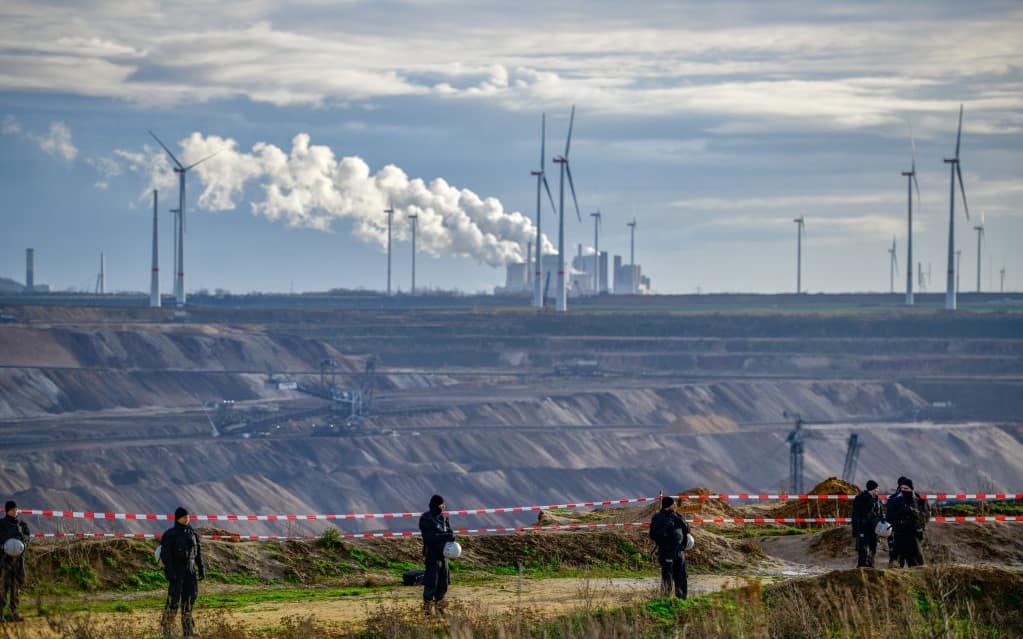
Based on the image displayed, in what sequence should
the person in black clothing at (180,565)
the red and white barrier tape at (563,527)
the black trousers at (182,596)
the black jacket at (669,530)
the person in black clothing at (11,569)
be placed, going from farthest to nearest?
the red and white barrier tape at (563,527) → the black jacket at (669,530) → the person in black clothing at (11,569) → the person in black clothing at (180,565) → the black trousers at (182,596)

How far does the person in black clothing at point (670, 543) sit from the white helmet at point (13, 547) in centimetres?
1044

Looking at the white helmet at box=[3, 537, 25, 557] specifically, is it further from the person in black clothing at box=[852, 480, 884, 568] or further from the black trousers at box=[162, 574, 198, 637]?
the person in black clothing at box=[852, 480, 884, 568]

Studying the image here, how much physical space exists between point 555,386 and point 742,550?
127951mm

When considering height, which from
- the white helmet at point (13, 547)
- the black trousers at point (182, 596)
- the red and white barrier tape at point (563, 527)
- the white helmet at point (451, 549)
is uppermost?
the white helmet at point (451, 549)

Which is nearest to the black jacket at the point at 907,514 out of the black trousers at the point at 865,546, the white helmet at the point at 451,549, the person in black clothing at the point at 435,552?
the black trousers at the point at 865,546

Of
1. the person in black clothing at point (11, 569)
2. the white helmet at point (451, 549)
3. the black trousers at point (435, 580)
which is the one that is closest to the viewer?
the white helmet at point (451, 549)

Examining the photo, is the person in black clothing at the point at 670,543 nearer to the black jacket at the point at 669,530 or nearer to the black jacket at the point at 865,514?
the black jacket at the point at 669,530

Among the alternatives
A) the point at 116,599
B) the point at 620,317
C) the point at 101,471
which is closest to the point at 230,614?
the point at 116,599

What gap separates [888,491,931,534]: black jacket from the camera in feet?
98.2

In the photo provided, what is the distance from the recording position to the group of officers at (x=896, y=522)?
29.9 metres

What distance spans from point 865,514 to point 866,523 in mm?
173

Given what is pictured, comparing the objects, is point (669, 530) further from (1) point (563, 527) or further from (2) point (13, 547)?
(1) point (563, 527)

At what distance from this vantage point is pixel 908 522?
2994 cm

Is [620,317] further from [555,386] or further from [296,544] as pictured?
[296,544]
